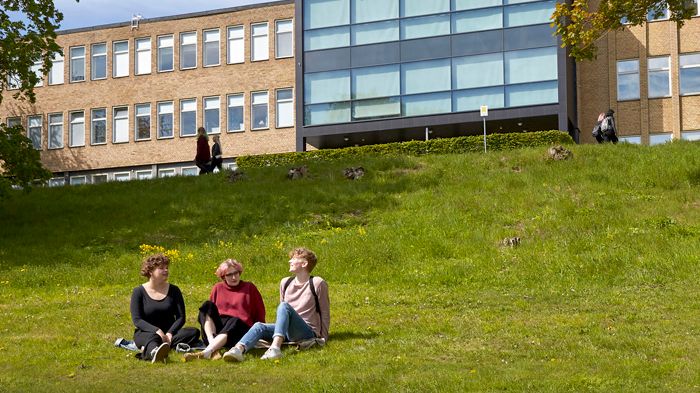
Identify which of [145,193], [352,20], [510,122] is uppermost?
[352,20]

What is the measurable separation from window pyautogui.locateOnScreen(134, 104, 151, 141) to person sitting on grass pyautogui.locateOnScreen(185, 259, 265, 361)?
39803 millimetres

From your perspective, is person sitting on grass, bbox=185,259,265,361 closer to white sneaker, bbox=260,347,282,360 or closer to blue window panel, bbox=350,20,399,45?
white sneaker, bbox=260,347,282,360

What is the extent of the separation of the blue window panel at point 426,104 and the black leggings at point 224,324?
30.0 metres

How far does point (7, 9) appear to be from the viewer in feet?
93.4

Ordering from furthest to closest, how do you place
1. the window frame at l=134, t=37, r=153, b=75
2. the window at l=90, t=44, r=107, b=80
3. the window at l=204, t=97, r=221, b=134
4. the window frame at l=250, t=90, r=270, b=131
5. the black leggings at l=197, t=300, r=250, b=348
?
the window at l=90, t=44, r=107, b=80 → the window frame at l=134, t=37, r=153, b=75 → the window at l=204, t=97, r=221, b=134 → the window frame at l=250, t=90, r=270, b=131 → the black leggings at l=197, t=300, r=250, b=348

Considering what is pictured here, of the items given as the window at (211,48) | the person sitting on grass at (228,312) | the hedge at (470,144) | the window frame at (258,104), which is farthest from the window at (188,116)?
the person sitting on grass at (228,312)

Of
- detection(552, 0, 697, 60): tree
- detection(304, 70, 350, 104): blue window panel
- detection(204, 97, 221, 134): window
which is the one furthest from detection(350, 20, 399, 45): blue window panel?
detection(552, 0, 697, 60): tree

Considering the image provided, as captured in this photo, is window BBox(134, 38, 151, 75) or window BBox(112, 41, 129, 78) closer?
window BBox(134, 38, 151, 75)

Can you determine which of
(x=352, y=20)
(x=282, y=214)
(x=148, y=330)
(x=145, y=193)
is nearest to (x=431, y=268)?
(x=282, y=214)

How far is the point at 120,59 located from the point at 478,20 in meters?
18.7

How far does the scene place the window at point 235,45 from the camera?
51.4 meters

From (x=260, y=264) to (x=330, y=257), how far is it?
1.40 metres

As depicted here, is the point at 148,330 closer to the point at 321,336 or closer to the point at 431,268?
the point at 321,336

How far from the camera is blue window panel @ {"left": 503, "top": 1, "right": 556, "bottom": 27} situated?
4191cm
